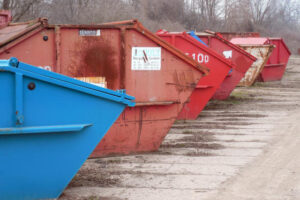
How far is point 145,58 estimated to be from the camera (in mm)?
6270

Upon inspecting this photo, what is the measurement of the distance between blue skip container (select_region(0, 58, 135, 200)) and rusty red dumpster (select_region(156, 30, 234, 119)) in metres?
4.46

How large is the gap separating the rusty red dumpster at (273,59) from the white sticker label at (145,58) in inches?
402

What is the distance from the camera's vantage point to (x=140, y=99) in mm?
6285

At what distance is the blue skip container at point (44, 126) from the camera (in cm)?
402

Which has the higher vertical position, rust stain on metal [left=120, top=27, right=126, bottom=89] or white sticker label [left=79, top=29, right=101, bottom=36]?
white sticker label [left=79, top=29, right=101, bottom=36]

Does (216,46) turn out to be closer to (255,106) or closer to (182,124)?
(255,106)

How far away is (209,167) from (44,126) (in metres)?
2.22

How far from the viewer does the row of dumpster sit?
161 inches

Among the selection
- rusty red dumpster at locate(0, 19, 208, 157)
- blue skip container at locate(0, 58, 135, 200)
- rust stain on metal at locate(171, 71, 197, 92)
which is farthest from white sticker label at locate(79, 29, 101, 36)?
blue skip container at locate(0, 58, 135, 200)

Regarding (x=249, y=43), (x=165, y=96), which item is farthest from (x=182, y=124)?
(x=249, y=43)

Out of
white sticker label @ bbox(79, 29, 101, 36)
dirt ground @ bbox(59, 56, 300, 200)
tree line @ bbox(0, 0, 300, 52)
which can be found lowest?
dirt ground @ bbox(59, 56, 300, 200)

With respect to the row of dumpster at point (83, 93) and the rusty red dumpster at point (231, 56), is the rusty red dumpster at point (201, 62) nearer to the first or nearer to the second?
the row of dumpster at point (83, 93)

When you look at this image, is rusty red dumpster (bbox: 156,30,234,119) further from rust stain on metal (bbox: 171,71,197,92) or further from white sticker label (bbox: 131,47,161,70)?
white sticker label (bbox: 131,47,161,70)

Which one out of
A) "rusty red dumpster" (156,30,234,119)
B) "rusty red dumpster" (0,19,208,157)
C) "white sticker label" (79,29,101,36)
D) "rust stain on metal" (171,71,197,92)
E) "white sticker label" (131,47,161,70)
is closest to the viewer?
"rusty red dumpster" (0,19,208,157)
